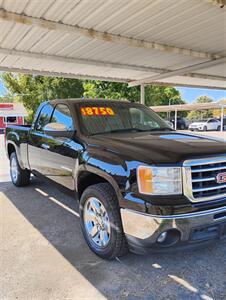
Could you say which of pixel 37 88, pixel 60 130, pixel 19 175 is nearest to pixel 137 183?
pixel 60 130

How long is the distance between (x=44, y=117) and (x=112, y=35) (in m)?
3.85

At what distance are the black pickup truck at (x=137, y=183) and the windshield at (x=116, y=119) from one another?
0.02 metres

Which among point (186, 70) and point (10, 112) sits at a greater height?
point (186, 70)

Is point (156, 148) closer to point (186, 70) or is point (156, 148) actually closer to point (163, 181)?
point (163, 181)

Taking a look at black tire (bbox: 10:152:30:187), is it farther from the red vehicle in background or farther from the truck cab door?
the red vehicle in background

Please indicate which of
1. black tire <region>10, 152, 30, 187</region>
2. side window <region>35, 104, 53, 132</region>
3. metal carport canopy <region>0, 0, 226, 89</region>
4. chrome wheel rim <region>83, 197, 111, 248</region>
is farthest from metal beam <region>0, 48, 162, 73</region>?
chrome wheel rim <region>83, 197, 111, 248</region>

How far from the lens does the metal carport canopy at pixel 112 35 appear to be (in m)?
5.96

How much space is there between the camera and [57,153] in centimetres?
406

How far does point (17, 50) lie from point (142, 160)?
790 cm

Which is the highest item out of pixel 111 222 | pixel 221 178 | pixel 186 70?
pixel 186 70

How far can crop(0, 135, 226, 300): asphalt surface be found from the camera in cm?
260

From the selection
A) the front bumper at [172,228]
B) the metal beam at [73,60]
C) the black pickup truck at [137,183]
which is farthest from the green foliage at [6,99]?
the front bumper at [172,228]

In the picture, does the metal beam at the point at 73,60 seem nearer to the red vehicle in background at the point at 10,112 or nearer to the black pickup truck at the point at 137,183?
the black pickup truck at the point at 137,183

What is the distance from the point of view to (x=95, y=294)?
2.58m
